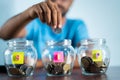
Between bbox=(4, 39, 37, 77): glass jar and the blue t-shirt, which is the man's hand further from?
the blue t-shirt

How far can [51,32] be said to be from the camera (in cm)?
154

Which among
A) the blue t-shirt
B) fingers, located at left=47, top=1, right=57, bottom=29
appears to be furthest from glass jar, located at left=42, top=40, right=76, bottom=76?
the blue t-shirt

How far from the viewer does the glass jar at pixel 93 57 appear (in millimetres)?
862

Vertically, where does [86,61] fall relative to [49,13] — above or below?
below

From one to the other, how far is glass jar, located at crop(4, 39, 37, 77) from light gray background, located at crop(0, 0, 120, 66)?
651 millimetres

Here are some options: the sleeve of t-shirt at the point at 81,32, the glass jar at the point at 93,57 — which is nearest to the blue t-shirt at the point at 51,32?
the sleeve of t-shirt at the point at 81,32

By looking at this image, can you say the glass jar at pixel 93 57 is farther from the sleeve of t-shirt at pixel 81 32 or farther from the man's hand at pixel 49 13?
the sleeve of t-shirt at pixel 81 32

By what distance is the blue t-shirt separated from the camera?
1537mm

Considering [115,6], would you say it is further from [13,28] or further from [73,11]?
[13,28]

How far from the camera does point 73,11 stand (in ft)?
5.03

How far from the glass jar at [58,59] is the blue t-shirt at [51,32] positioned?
2.03ft

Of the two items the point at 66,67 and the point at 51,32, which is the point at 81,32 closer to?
the point at 51,32

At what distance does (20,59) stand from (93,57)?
24 cm

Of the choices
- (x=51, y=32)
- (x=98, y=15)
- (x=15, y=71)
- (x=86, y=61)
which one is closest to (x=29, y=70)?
(x=15, y=71)
